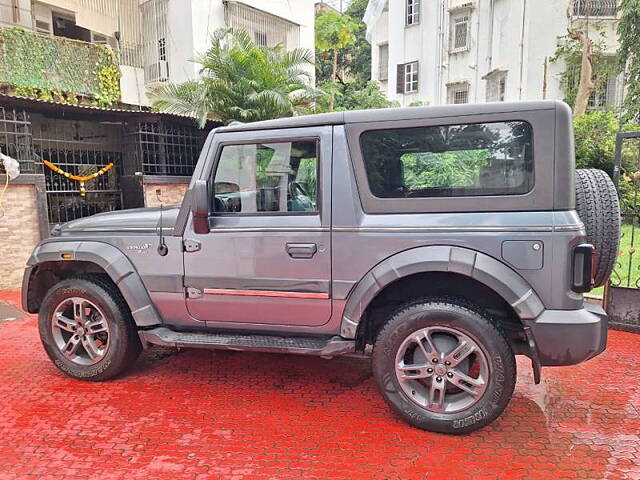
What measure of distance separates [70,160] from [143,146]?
1.39 metres

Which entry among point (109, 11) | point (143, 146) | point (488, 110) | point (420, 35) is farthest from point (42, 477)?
point (420, 35)

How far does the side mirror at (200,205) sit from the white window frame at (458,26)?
18.4 metres

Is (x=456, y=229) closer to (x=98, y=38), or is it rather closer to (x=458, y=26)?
(x=98, y=38)

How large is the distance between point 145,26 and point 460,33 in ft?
39.9

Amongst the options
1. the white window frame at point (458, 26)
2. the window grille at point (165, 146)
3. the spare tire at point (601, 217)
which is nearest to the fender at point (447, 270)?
the spare tire at point (601, 217)

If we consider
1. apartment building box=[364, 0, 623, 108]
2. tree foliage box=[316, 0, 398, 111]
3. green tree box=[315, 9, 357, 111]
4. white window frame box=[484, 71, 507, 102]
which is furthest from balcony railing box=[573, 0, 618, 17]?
green tree box=[315, 9, 357, 111]

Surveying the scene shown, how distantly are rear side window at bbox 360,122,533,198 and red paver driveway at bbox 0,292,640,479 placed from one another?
1.58 metres

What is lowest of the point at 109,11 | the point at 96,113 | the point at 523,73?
the point at 96,113

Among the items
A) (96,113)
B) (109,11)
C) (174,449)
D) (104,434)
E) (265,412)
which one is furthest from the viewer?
(109,11)

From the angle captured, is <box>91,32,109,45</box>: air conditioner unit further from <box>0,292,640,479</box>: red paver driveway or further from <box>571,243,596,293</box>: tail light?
<box>571,243,596,293</box>: tail light

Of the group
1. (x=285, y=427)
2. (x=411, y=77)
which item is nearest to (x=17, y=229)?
(x=285, y=427)

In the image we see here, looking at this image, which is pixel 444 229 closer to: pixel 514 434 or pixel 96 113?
pixel 514 434

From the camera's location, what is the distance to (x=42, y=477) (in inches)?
107

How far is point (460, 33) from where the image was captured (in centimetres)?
1930
